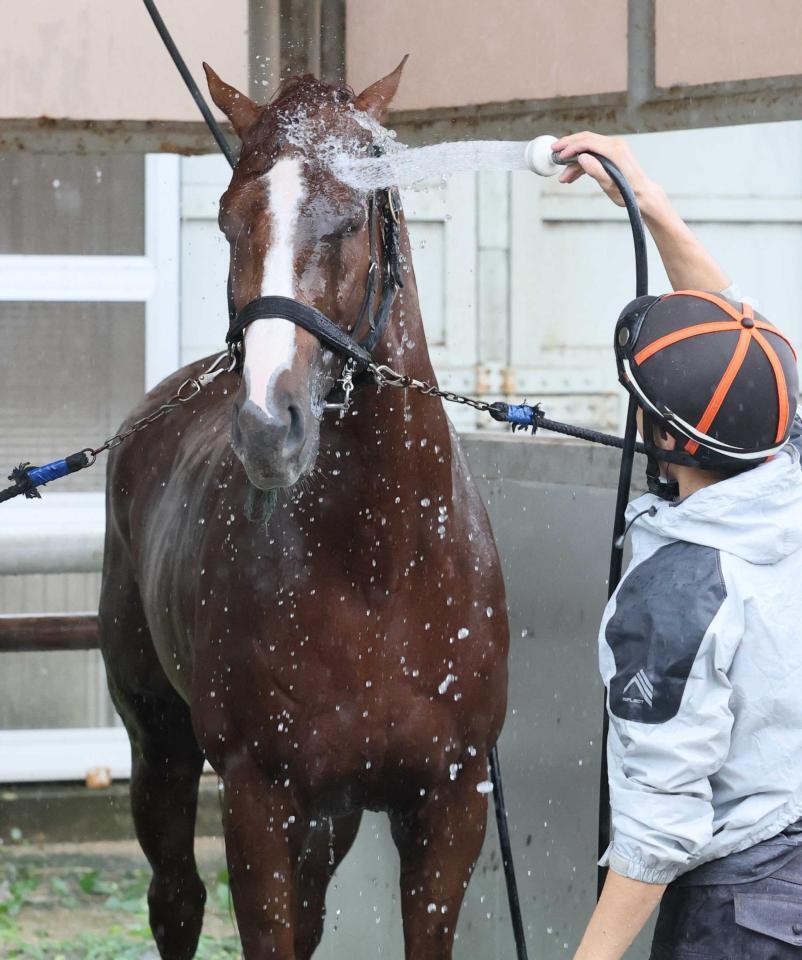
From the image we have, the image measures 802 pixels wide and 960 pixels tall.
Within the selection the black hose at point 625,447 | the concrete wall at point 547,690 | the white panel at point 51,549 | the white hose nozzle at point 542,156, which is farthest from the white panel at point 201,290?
the black hose at point 625,447

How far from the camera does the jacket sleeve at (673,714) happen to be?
170 centimetres

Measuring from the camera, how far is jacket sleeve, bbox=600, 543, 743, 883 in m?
1.70

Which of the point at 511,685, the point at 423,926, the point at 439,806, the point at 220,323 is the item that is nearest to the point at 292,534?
the point at 439,806

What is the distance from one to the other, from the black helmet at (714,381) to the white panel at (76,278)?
157 inches

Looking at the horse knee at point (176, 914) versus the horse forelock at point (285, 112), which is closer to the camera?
the horse forelock at point (285, 112)

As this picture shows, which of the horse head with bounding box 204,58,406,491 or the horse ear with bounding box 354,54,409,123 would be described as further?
the horse ear with bounding box 354,54,409,123

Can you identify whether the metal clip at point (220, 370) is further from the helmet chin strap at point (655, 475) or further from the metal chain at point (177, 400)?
the helmet chin strap at point (655, 475)

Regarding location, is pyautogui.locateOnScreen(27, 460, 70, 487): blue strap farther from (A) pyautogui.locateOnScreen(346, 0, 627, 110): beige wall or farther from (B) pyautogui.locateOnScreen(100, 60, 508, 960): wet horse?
(A) pyautogui.locateOnScreen(346, 0, 627, 110): beige wall

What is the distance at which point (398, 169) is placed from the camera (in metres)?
2.41

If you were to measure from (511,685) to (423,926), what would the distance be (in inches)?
38.2

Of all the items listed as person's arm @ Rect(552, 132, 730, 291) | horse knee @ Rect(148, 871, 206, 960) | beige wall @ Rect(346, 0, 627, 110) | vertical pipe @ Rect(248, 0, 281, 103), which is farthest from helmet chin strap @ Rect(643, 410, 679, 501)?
horse knee @ Rect(148, 871, 206, 960)

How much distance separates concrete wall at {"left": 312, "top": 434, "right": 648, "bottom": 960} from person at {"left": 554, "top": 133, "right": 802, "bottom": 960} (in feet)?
4.05

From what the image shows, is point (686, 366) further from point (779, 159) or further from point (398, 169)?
point (779, 159)

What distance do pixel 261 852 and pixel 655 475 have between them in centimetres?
113
